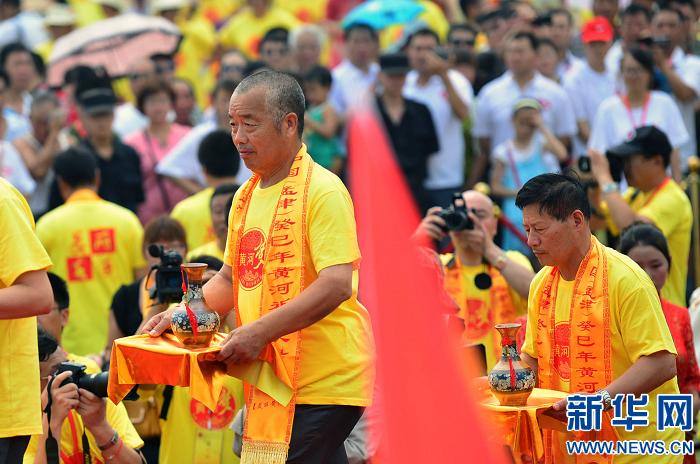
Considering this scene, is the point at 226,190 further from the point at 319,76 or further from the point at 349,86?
the point at 349,86

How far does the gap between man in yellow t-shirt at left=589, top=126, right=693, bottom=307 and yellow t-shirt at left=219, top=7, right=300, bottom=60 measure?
6.51m

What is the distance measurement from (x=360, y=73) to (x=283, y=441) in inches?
261

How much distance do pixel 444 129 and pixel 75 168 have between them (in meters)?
3.68

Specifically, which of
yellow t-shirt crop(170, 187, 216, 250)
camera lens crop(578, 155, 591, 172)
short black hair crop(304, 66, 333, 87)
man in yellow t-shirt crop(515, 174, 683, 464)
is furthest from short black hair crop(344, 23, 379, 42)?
man in yellow t-shirt crop(515, 174, 683, 464)

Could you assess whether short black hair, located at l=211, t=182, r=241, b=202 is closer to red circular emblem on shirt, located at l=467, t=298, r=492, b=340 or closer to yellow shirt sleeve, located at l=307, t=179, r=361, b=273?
red circular emblem on shirt, located at l=467, t=298, r=492, b=340

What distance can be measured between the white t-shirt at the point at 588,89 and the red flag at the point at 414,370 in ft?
9.42

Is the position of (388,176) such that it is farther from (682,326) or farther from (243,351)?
(243,351)

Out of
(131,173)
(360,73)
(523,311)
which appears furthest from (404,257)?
(360,73)

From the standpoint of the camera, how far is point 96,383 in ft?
13.1

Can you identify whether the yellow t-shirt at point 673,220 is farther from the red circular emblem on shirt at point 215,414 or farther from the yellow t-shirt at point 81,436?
the yellow t-shirt at point 81,436

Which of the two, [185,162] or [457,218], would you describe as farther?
[185,162]

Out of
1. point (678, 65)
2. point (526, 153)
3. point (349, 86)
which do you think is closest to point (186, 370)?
point (526, 153)

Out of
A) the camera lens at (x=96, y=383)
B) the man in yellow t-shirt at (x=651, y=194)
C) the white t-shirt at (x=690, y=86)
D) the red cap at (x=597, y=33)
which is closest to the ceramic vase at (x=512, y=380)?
the camera lens at (x=96, y=383)

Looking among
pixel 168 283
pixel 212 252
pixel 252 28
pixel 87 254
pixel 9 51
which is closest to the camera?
pixel 168 283
